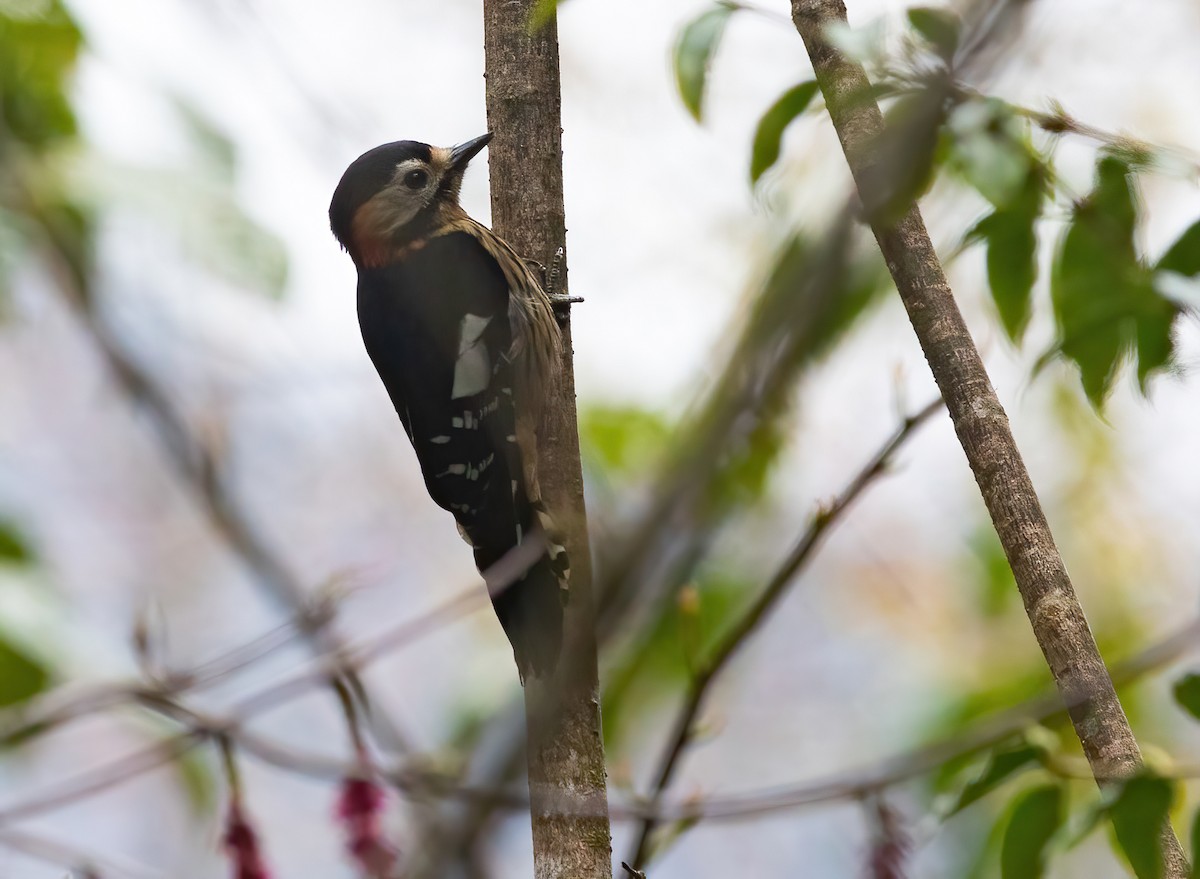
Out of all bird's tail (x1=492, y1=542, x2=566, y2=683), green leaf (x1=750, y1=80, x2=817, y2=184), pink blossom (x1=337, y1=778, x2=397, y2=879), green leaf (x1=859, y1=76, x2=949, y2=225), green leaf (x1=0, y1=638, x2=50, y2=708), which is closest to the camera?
green leaf (x1=859, y1=76, x2=949, y2=225)

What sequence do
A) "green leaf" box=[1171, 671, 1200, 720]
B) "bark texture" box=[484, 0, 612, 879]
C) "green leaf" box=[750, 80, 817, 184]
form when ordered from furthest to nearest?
"bark texture" box=[484, 0, 612, 879]
"green leaf" box=[750, 80, 817, 184]
"green leaf" box=[1171, 671, 1200, 720]

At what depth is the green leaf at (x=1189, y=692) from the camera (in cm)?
134

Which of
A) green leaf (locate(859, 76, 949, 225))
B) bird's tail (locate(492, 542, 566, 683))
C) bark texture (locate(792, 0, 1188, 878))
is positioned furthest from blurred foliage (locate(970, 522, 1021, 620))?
green leaf (locate(859, 76, 949, 225))

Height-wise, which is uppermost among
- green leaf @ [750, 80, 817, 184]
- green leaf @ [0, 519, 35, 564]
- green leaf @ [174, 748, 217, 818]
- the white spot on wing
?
the white spot on wing

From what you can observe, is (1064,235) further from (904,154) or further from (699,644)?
(904,154)

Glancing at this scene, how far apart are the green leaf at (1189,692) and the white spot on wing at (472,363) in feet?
6.85

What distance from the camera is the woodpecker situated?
305 centimetres

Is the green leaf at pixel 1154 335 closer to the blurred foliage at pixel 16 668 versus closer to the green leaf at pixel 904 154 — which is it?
the green leaf at pixel 904 154

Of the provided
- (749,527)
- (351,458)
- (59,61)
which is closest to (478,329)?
(749,527)

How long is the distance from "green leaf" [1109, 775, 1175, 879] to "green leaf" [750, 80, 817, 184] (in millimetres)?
946

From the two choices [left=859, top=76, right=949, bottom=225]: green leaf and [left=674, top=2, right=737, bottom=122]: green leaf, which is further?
[left=674, top=2, right=737, bottom=122]: green leaf

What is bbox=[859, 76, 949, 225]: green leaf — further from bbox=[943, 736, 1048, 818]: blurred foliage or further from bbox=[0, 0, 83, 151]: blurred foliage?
bbox=[0, 0, 83, 151]: blurred foliage

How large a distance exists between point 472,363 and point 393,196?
69cm

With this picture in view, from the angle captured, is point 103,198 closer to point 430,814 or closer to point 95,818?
point 430,814
